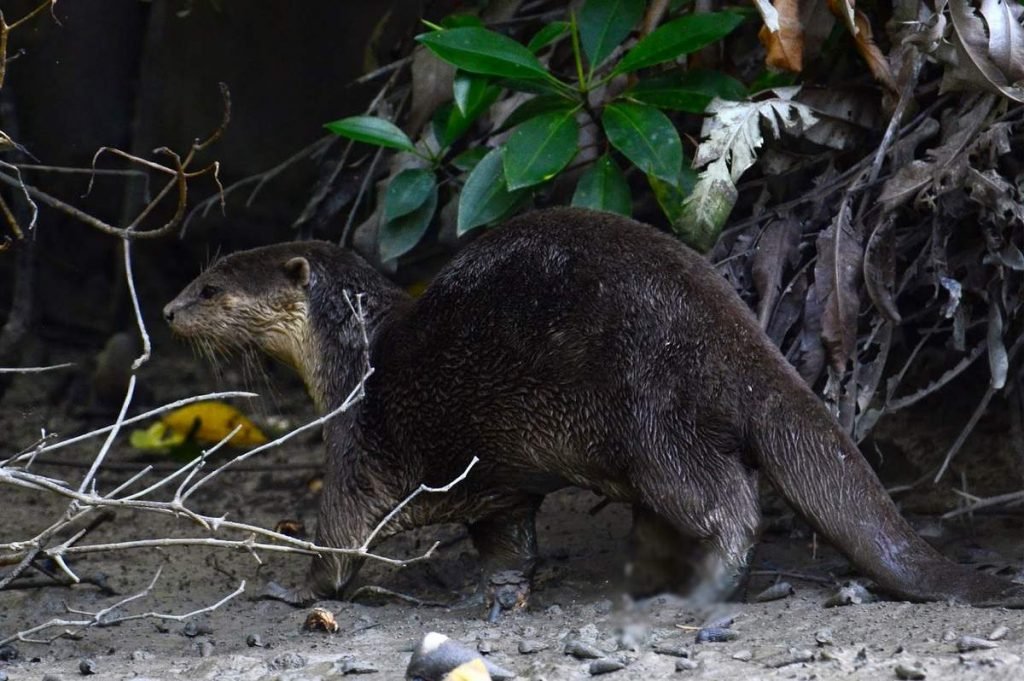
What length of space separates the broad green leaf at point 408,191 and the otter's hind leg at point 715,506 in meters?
1.29

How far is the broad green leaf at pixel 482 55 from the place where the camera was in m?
3.77

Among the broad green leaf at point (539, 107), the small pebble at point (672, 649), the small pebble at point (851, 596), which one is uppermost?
the broad green leaf at point (539, 107)

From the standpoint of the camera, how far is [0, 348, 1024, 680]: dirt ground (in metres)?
2.82

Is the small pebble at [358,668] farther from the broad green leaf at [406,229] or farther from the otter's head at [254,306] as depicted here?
the broad green leaf at [406,229]

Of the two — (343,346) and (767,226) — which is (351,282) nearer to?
(343,346)

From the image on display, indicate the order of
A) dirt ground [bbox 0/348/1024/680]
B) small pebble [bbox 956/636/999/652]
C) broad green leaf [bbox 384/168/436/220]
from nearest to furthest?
1. small pebble [bbox 956/636/999/652]
2. dirt ground [bbox 0/348/1024/680]
3. broad green leaf [bbox 384/168/436/220]

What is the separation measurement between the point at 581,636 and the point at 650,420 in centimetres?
51

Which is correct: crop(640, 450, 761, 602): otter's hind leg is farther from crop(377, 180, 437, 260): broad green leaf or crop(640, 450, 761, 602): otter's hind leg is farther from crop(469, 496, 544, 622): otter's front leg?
crop(377, 180, 437, 260): broad green leaf

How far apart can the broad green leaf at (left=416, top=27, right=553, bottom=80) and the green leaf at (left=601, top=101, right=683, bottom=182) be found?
0.72 ft

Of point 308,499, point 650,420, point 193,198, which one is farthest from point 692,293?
point 193,198

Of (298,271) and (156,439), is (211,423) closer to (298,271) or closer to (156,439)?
(156,439)

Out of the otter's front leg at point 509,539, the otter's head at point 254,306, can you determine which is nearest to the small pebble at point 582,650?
the otter's front leg at point 509,539

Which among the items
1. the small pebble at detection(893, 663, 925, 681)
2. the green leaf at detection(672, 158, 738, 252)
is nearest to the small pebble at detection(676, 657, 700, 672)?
the small pebble at detection(893, 663, 925, 681)

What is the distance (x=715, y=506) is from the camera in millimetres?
3258
